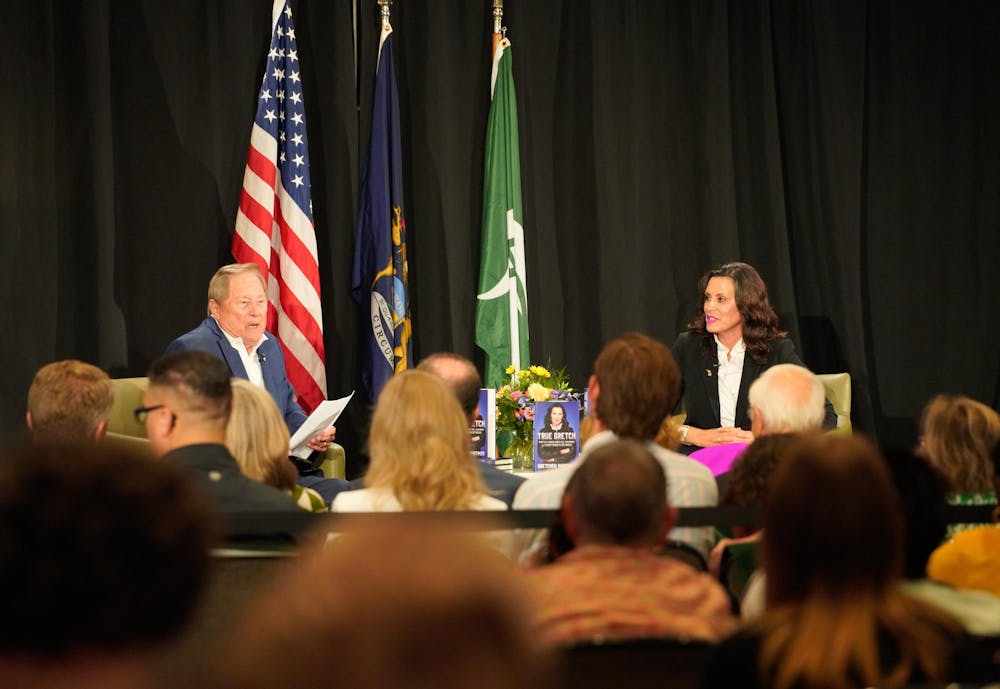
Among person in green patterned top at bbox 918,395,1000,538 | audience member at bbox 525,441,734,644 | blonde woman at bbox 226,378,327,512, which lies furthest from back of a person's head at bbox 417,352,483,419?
audience member at bbox 525,441,734,644

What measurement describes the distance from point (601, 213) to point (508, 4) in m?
1.24

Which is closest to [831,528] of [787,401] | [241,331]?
[787,401]

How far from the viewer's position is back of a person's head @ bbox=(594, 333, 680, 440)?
10.4 feet

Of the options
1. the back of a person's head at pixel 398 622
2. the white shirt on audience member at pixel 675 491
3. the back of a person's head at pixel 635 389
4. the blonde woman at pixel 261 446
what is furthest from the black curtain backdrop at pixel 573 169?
the back of a person's head at pixel 398 622

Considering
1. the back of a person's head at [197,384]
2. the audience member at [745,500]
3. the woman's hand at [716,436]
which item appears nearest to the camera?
the audience member at [745,500]

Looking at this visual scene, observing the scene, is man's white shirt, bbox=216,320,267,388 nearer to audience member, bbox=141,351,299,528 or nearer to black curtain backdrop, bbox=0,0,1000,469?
black curtain backdrop, bbox=0,0,1000,469

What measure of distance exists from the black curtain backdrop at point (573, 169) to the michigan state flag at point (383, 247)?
0.72 ft

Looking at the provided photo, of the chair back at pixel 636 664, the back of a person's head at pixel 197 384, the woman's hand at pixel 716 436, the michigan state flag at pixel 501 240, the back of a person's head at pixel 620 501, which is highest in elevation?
the michigan state flag at pixel 501 240

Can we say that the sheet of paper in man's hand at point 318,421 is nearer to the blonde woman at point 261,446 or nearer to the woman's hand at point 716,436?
the blonde woman at point 261,446

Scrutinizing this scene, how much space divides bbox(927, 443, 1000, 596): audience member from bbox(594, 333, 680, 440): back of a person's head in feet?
2.99

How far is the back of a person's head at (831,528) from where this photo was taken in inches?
70.0

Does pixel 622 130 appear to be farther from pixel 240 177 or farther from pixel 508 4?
pixel 240 177

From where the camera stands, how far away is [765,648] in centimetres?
171

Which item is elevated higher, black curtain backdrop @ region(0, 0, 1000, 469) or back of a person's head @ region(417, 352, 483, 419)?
black curtain backdrop @ region(0, 0, 1000, 469)
